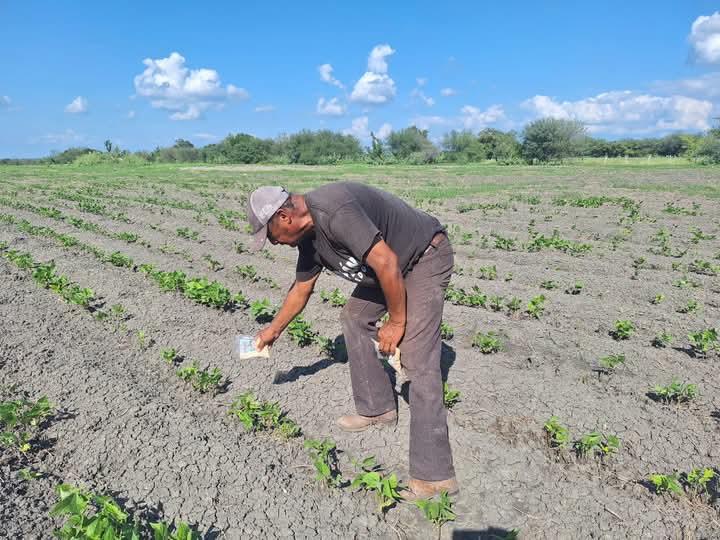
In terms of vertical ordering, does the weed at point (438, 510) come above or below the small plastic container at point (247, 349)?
below

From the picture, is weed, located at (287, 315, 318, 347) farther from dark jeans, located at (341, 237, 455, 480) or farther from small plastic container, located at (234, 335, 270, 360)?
dark jeans, located at (341, 237, 455, 480)

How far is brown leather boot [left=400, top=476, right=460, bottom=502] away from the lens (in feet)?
10.8

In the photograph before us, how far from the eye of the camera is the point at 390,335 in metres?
3.24

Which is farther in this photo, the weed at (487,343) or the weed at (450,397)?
the weed at (487,343)

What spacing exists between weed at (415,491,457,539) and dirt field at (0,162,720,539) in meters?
0.12

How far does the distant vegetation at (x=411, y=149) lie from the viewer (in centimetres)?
7125

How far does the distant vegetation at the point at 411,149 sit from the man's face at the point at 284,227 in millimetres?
68323

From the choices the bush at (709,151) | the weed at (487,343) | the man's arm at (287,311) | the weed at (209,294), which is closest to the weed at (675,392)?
the weed at (487,343)

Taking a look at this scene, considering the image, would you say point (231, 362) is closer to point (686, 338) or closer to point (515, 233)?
point (686, 338)

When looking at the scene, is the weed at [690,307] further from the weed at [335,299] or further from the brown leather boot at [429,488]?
the brown leather boot at [429,488]

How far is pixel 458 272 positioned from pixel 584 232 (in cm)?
489

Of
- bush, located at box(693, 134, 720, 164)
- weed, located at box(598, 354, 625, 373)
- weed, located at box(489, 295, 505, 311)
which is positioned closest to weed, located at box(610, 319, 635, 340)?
weed, located at box(598, 354, 625, 373)

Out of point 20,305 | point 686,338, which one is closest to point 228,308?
point 20,305

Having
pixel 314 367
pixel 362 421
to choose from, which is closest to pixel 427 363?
pixel 362 421
